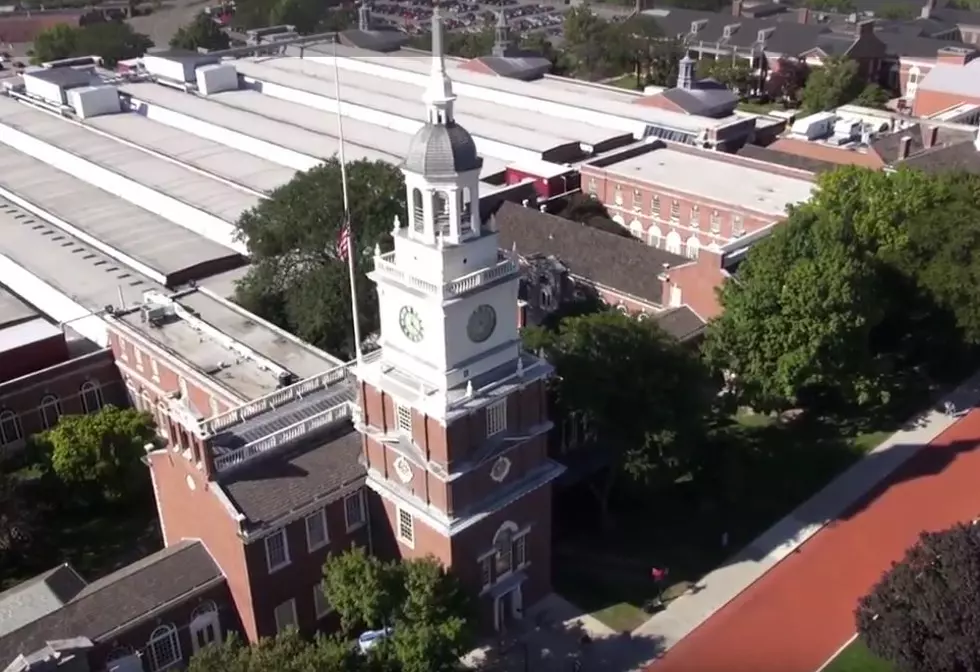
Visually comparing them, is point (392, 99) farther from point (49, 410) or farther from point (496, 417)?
point (496, 417)

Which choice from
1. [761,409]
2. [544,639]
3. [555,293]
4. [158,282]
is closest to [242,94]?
[158,282]

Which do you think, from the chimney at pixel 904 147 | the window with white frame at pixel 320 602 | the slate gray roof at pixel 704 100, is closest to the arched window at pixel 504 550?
the window with white frame at pixel 320 602

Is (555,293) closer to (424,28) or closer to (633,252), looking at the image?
(633,252)

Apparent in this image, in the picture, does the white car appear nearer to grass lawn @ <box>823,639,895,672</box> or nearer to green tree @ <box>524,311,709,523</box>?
green tree @ <box>524,311,709,523</box>

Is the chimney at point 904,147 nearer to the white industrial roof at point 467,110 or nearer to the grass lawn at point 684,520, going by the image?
the white industrial roof at point 467,110

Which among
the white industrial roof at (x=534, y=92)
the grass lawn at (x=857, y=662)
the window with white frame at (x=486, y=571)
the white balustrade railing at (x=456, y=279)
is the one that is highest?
the white balustrade railing at (x=456, y=279)

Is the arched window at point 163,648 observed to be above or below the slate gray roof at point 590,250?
below

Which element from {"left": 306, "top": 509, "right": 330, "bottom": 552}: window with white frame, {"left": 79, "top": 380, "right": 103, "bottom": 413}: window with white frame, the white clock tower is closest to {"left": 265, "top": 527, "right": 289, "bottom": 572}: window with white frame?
{"left": 306, "top": 509, "right": 330, "bottom": 552}: window with white frame
